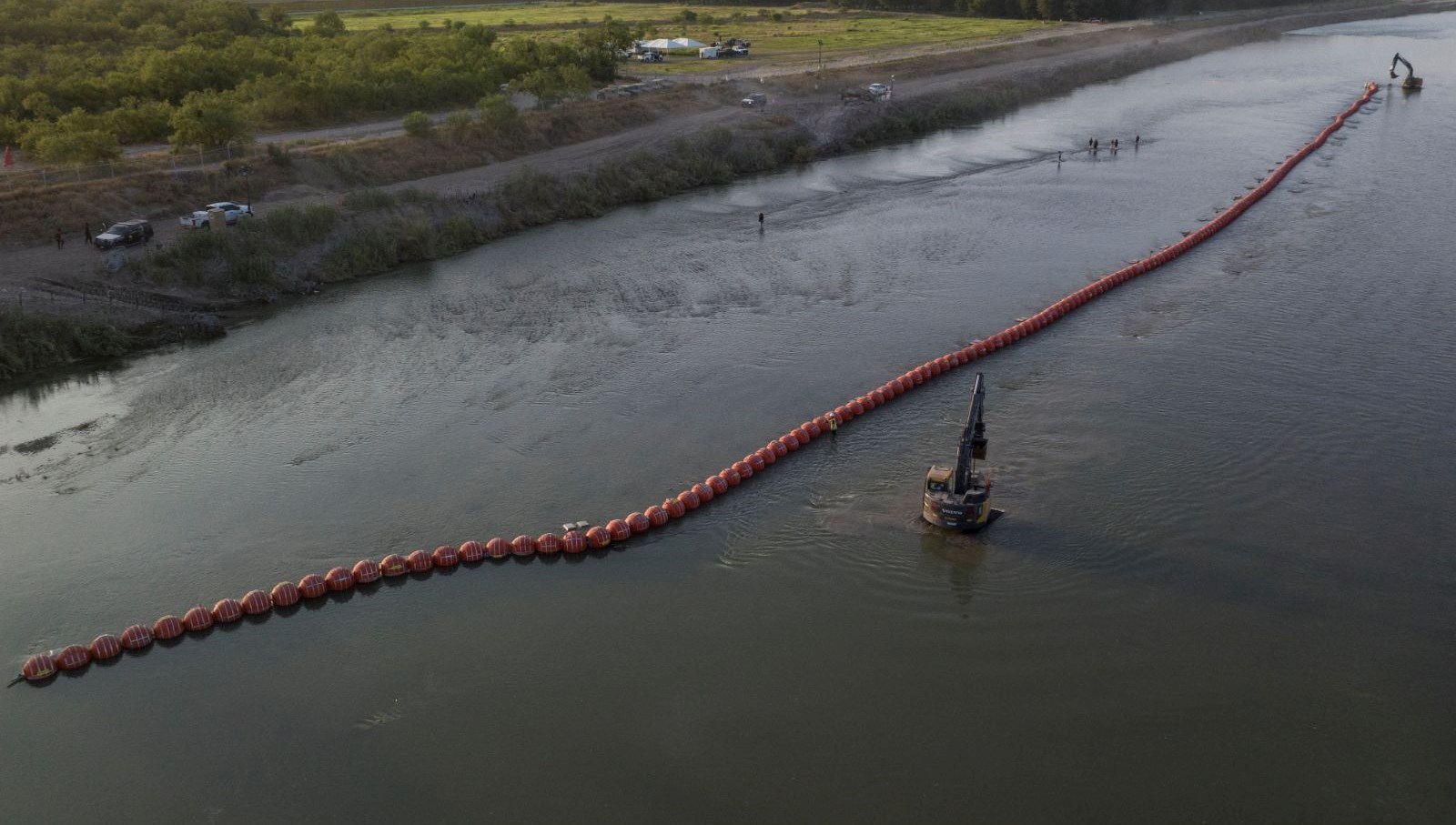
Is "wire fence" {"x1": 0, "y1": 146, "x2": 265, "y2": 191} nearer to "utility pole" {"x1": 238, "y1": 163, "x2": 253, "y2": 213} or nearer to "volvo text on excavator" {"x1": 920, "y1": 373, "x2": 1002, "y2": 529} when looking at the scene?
"utility pole" {"x1": 238, "y1": 163, "x2": 253, "y2": 213}

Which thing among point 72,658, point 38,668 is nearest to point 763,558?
point 72,658

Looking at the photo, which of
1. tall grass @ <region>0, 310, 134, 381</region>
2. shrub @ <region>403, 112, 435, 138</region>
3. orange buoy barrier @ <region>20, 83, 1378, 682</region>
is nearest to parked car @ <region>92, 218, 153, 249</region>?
tall grass @ <region>0, 310, 134, 381</region>

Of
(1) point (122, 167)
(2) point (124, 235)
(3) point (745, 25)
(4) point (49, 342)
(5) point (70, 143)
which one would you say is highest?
→ (3) point (745, 25)

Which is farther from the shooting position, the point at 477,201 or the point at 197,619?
the point at 477,201

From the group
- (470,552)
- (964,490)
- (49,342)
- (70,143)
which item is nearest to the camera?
(470,552)

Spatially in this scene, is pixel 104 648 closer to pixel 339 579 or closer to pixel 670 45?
pixel 339 579
